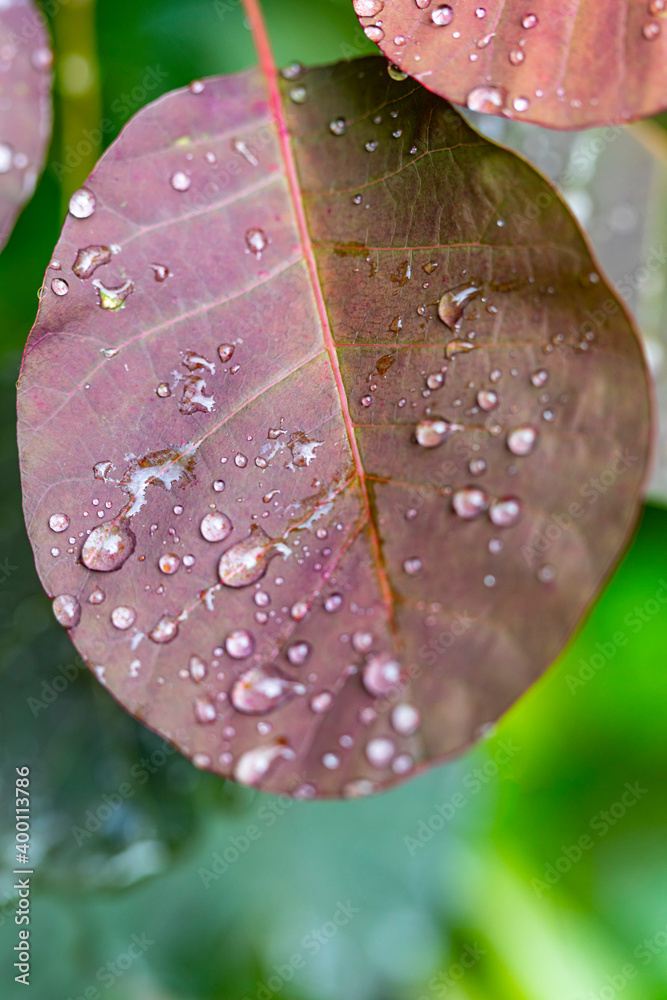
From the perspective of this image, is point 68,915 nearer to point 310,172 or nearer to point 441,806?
point 441,806

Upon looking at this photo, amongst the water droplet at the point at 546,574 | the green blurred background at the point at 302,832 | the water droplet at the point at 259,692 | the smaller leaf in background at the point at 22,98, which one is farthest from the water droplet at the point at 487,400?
the green blurred background at the point at 302,832

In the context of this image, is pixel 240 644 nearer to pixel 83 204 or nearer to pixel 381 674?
pixel 381 674

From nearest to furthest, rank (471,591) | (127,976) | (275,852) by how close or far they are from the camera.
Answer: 1. (471,591)
2. (127,976)
3. (275,852)

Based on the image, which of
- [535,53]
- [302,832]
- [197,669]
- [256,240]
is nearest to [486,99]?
[535,53]

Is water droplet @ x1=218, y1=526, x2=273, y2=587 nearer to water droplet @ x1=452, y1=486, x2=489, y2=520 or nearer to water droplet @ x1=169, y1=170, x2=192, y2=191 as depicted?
water droplet @ x1=452, y1=486, x2=489, y2=520

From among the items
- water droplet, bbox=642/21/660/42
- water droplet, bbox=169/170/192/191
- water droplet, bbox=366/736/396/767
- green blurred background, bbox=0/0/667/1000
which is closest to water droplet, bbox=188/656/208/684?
water droplet, bbox=366/736/396/767

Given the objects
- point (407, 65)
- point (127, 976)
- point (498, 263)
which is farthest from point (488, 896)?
point (407, 65)
